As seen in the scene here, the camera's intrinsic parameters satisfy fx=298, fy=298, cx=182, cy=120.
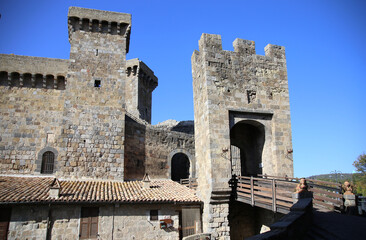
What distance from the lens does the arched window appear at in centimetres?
1642

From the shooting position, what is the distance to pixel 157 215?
1427 centimetres

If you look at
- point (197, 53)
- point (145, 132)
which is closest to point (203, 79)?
point (197, 53)

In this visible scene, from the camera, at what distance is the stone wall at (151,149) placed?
59.3ft

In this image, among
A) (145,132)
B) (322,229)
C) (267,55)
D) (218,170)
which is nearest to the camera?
(322,229)

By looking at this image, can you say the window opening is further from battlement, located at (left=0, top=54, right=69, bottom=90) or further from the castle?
battlement, located at (left=0, top=54, right=69, bottom=90)

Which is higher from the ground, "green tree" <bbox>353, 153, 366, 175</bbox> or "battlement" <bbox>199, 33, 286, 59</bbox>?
"battlement" <bbox>199, 33, 286, 59</bbox>

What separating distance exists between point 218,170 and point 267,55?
6.91 metres

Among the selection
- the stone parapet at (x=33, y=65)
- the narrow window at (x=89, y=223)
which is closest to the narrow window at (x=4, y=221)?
the narrow window at (x=89, y=223)

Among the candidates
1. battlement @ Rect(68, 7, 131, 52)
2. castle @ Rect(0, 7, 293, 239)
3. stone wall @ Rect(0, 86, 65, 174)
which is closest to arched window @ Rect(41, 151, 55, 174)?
castle @ Rect(0, 7, 293, 239)

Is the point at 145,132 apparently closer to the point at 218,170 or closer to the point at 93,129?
the point at 93,129

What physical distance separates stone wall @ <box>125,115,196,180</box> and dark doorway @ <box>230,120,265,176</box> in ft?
17.5

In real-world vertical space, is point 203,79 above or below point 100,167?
above

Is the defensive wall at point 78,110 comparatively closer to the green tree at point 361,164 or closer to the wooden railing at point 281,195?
the wooden railing at point 281,195

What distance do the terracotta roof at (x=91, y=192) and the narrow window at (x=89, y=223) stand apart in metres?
0.66
